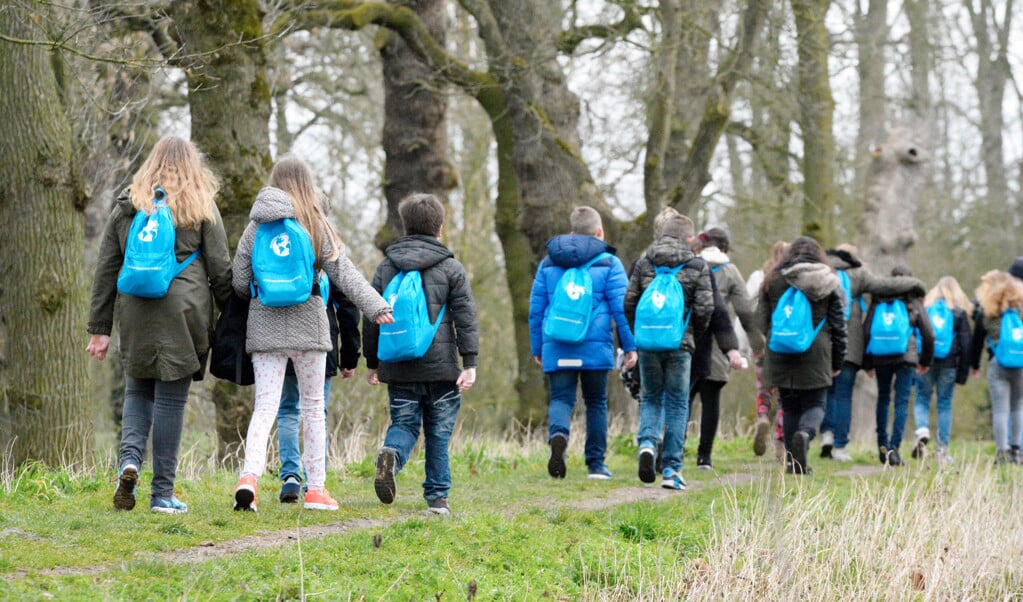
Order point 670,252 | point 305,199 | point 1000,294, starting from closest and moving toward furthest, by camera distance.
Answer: point 305,199 < point 670,252 < point 1000,294

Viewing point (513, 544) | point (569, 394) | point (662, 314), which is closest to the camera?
Answer: point (513, 544)

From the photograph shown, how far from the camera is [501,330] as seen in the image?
21.9m

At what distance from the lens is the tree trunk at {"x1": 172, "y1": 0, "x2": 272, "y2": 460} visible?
31.9 feet

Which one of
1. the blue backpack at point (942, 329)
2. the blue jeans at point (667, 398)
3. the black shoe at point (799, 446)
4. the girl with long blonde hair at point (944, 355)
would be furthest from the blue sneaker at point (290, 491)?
the blue backpack at point (942, 329)

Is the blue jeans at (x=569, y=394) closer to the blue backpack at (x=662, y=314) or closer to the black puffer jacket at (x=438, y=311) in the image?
the blue backpack at (x=662, y=314)

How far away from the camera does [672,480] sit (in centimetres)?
860

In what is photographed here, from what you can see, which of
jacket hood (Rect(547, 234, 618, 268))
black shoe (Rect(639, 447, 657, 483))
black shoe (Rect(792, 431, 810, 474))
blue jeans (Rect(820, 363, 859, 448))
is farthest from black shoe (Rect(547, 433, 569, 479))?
blue jeans (Rect(820, 363, 859, 448))

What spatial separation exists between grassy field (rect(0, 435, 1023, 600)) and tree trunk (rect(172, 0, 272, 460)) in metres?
2.51

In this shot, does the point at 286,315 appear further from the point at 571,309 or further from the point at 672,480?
the point at 672,480

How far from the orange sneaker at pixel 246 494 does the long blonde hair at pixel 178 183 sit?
1.37 meters

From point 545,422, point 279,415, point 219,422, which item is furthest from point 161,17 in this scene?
point 545,422

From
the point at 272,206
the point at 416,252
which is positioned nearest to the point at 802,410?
the point at 416,252

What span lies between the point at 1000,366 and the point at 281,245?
29.1 ft

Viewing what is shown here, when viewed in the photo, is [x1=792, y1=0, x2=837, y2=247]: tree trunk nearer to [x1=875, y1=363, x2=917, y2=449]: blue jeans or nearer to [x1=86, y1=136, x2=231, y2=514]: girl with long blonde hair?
A: [x1=875, y1=363, x2=917, y2=449]: blue jeans
